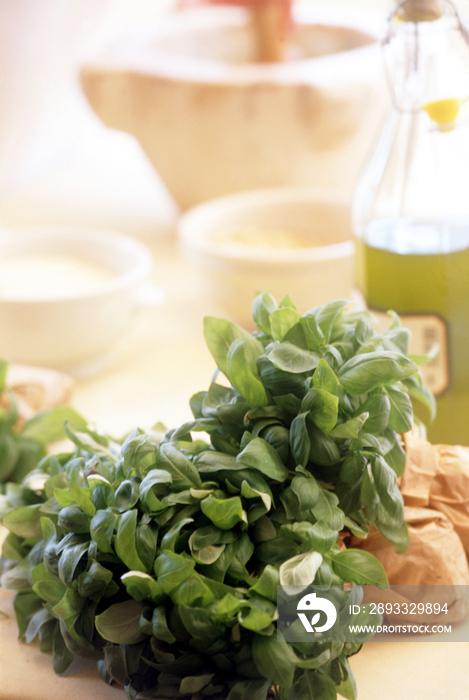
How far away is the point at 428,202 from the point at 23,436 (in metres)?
0.29

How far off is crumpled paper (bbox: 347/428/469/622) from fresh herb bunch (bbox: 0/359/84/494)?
210 millimetres

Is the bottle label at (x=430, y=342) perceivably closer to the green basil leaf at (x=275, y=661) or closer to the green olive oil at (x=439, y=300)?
the green olive oil at (x=439, y=300)

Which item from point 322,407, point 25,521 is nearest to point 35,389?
point 25,521

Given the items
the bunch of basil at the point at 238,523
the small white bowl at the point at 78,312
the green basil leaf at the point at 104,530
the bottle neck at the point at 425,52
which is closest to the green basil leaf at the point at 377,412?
the bunch of basil at the point at 238,523

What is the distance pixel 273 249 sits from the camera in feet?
2.12

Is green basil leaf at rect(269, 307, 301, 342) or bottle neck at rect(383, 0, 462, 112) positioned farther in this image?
bottle neck at rect(383, 0, 462, 112)

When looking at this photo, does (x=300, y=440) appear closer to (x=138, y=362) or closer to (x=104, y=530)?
(x=104, y=530)

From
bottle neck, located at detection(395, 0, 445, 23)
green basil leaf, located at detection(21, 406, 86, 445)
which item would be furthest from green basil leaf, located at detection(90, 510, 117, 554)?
bottle neck, located at detection(395, 0, 445, 23)

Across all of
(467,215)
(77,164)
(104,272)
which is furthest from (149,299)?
(77,164)

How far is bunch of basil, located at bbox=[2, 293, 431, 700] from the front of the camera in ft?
0.83

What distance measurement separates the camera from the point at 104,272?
2.11ft

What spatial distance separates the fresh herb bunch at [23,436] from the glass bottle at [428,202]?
0.22 m

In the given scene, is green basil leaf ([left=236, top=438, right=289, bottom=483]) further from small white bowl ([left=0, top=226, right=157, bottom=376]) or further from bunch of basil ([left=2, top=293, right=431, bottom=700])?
small white bowl ([left=0, top=226, right=157, bottom=376])

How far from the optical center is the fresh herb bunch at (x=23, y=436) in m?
0.44
